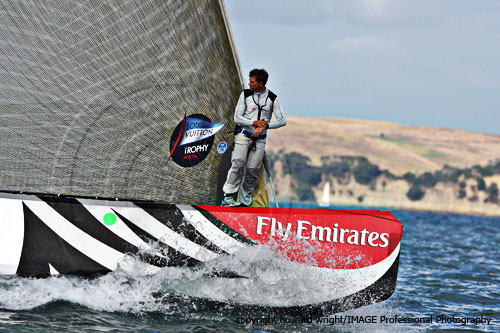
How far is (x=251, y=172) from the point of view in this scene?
7711 millimetres

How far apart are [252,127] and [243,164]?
43cm

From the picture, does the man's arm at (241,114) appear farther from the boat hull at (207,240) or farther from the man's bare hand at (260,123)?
the boat hull at (207,240)

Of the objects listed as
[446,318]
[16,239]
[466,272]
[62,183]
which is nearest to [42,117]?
[62,183]

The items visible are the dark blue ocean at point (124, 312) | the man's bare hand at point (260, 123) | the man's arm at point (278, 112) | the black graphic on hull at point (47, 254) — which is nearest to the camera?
the dark blue ocean at point (124, 312)

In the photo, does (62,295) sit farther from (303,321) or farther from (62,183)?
(303,321)

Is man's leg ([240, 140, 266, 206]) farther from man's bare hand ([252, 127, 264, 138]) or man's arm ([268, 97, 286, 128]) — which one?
man's arm ([268, 97, 286, 128])

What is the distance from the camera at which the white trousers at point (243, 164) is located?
7527 mm

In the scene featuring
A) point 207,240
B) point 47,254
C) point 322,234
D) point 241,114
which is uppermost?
point 241,114

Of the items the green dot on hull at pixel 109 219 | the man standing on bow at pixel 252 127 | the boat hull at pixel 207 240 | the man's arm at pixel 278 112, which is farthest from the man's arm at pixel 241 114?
the green dot on hull at pixel 109 219

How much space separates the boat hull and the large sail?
348 mm

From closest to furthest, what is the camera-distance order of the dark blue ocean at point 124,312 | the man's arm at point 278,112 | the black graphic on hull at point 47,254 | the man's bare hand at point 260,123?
the dark blue ocean at point 124,312 < the black graphic on hull at point 47,254 < the man's bare hand at point 260,123 < the man's arm at point 278,112

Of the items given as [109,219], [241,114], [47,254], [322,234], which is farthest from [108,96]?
[322,234]

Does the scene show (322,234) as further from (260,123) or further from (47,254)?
(47,254)

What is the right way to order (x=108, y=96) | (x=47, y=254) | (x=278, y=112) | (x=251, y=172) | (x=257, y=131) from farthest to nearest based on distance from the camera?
(x=251, y=172) < (x=278, y=112) < (x=257, y=131) < (x=108, y=96) < (x=47, y=254)
